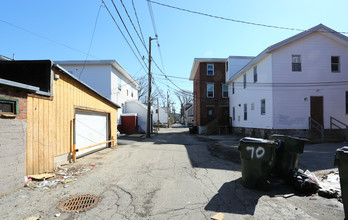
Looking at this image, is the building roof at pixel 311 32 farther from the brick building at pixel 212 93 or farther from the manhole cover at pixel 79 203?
the manhole cover at pixel 79 203

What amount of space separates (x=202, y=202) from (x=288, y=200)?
1854 millimetres

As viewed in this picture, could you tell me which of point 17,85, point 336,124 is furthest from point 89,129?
point 336,124

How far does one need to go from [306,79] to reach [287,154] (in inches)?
442

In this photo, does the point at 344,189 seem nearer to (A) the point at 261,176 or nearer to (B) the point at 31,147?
(A) the point at 261,176

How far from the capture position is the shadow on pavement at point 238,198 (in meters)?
3.54

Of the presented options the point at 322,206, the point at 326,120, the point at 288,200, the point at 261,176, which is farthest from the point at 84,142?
the point at 326,120

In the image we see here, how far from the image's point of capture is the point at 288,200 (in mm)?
3953

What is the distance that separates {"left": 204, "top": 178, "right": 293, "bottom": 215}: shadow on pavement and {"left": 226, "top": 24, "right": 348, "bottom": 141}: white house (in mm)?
10037

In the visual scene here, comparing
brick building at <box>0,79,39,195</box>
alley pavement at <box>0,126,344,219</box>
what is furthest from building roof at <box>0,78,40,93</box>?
alley pavement at <box>0,126,344,219</box>

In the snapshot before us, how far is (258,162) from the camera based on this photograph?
4.49 metres

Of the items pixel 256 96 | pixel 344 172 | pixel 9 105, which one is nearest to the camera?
pixel 344 172

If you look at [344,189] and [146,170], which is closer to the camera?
[344,189]

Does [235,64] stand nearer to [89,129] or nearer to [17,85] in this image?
[89,129]

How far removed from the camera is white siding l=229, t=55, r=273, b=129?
549 inches
